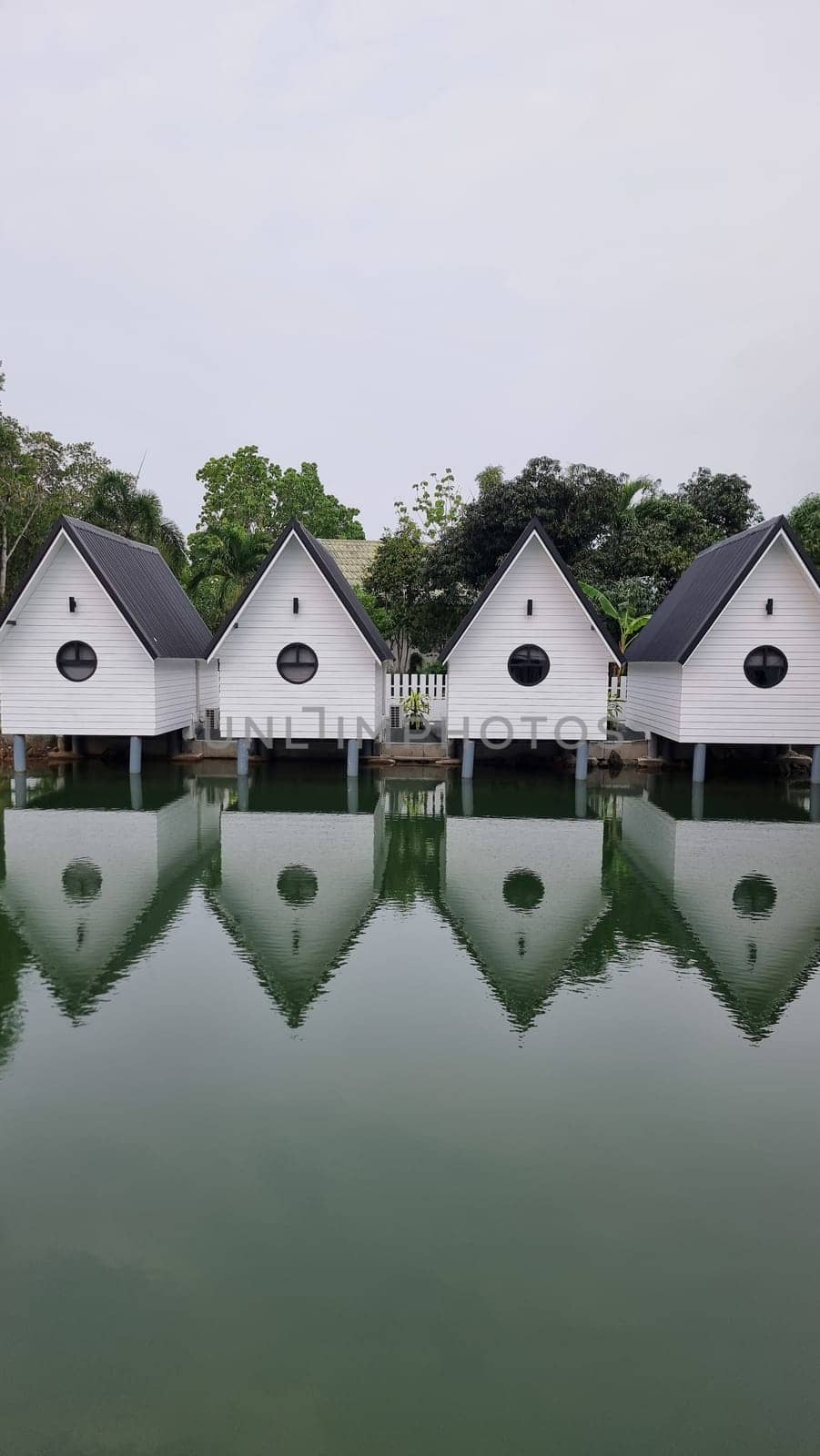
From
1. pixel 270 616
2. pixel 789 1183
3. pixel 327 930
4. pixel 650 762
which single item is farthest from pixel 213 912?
pixel 650 762

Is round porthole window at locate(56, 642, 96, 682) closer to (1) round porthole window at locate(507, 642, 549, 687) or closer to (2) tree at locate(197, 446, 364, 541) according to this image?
(1) round porthole window at locate(507, 642, 549, 687)

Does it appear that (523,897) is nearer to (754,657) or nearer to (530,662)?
(530,662)

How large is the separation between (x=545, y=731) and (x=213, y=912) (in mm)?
13494

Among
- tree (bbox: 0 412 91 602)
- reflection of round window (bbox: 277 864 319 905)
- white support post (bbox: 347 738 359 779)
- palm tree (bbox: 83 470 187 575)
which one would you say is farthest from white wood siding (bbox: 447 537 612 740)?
tree (bbox: 0 412 91 602)

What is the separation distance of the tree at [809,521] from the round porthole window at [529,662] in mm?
25502

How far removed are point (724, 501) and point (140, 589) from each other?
24.2 m

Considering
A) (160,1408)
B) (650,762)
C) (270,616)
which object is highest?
(270,616)

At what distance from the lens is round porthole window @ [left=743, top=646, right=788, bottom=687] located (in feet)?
73.0

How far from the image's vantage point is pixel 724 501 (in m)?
37.5

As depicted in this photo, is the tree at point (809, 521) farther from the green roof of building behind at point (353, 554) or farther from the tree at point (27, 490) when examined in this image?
the tree at point (27, 490)

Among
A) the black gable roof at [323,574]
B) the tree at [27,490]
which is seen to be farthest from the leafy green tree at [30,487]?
the black gable roof at [323,574]

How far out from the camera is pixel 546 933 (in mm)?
11047

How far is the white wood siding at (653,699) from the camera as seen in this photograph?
915 inches

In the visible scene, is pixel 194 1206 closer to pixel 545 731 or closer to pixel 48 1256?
pixel 48 1256
